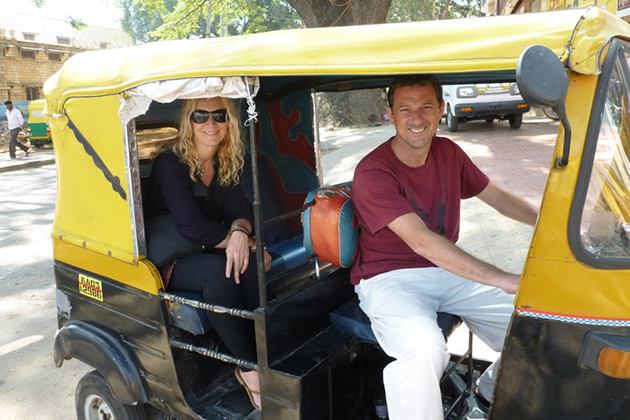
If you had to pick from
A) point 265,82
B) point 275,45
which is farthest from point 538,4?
point 275,45

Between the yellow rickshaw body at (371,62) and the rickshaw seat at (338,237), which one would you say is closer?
the yellow rickshaw body at (371,62)

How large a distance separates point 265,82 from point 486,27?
5.87 feet

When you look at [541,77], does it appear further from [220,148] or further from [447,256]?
[220,148]

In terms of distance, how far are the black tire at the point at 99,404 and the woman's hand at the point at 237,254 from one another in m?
0.95

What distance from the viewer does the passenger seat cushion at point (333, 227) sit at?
2492 millimetres

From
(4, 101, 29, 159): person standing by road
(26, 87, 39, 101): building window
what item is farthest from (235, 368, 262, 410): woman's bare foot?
(26, 87, 39, 101): building window

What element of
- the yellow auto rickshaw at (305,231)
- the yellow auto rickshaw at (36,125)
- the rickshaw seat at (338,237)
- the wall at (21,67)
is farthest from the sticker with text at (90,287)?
the wall at (21,67)

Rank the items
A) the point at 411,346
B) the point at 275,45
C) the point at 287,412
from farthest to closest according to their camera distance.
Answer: the point at 287,412 < the point at 411,346 < the point at 275,45

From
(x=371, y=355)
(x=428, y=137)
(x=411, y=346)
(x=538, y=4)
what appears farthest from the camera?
(x=538, y=4)

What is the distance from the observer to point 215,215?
2.94 m

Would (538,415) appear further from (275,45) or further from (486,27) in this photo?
(275,45)

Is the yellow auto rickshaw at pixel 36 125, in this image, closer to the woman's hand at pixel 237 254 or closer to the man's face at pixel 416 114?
the woman's hand at pixel 237 254

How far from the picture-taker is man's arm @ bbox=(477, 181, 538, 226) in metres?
2.67

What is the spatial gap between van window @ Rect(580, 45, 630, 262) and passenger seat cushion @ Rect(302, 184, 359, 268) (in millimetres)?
1137
